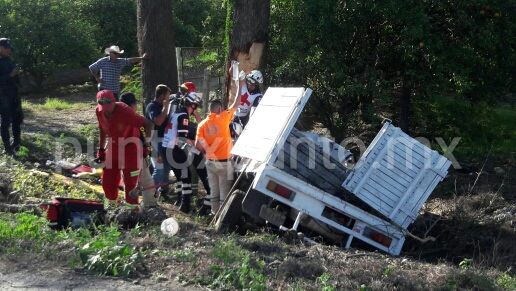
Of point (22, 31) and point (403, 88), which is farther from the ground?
point (403, 88)

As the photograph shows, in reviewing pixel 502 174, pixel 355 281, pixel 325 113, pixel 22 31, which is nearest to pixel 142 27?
pixel 325 113

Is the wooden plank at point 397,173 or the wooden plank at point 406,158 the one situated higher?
the wooden plank at point 406,158

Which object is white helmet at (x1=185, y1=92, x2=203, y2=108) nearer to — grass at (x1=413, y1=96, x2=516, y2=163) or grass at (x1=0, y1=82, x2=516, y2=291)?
grass at (x1=0, y1=82, x2=516, y2=291)

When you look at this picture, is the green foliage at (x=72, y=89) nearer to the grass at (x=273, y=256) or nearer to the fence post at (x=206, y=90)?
the fence post at (x=206, y=90)

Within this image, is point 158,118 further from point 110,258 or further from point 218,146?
point 110,258

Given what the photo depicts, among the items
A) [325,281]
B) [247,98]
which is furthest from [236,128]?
[325,281]

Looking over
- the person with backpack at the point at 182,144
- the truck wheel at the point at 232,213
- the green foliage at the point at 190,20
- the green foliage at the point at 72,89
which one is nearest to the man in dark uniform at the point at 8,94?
the person with backpack at the point at 182,144

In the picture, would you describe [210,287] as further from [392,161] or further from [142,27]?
[142,27]

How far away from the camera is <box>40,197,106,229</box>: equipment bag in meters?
7.39

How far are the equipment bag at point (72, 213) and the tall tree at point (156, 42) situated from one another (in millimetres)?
4435

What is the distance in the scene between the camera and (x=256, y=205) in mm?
8062

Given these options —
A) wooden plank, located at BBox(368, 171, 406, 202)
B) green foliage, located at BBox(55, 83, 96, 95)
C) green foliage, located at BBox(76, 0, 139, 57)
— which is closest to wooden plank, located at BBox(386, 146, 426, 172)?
wooden plank, located at BBox(368, 171, 406, 202)

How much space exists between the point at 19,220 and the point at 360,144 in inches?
247

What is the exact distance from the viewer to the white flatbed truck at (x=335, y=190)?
7727 millimetres
